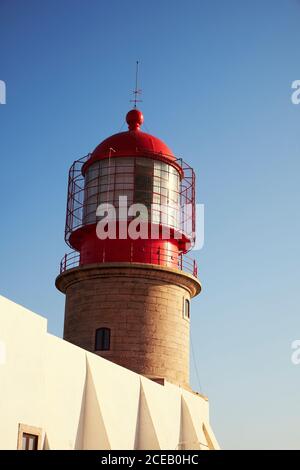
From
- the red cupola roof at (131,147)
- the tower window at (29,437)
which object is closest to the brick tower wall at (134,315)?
the red cupola roof at (131,147)

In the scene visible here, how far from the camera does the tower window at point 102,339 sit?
23141mm

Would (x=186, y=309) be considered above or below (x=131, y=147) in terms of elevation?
below

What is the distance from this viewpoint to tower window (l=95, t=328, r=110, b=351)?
23.1 meters

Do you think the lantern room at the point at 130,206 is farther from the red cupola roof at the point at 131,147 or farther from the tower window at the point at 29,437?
the tower window at the point at 29,437

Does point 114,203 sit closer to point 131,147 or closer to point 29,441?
point 131,147

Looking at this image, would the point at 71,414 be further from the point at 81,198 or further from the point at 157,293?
the point at 81,198

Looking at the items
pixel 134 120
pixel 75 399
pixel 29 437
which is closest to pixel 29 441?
pixel 29 437

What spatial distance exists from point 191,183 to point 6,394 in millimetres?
14307

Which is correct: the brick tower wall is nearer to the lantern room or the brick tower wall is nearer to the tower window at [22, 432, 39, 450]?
the lantern room

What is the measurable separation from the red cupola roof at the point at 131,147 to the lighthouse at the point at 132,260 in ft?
0.12

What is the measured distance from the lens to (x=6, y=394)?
44.6 feet

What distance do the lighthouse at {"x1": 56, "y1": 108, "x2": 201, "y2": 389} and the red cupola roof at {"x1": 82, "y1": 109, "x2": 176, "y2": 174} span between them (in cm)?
4

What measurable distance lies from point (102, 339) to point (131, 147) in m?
6.52

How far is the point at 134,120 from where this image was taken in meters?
26.3
